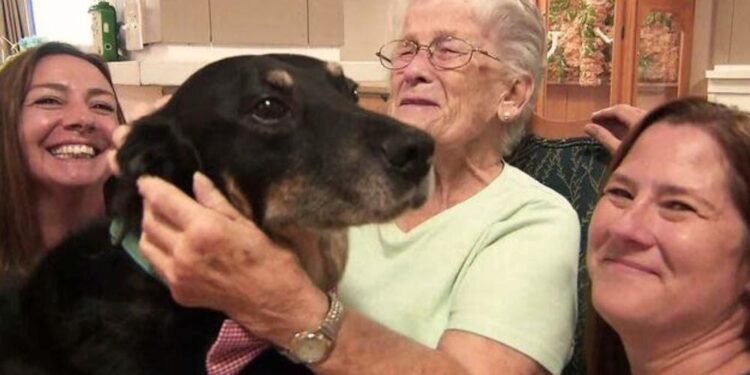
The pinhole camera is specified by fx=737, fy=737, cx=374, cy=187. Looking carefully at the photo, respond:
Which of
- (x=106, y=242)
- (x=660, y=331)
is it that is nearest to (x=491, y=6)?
(x=660, y=331)

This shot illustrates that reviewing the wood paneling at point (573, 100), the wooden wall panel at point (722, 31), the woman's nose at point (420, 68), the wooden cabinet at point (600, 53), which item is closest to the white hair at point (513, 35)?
the woman's nose at point (420, 68)

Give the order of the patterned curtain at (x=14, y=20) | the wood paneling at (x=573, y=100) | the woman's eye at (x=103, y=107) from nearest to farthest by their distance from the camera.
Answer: the woman's eye at (x=103, y=107), the wood paneling at (x=573, y=100), the patterned curtain at (x=14, y=20)

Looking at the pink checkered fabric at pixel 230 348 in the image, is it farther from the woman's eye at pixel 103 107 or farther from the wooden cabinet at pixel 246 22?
the wooden cabinet at pixel 246 22

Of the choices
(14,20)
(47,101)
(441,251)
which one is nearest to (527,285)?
(441,251)

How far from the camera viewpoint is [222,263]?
952 mm

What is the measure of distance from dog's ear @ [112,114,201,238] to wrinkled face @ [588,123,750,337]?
2.09ft

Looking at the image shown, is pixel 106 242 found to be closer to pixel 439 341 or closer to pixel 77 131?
pixel 439 341

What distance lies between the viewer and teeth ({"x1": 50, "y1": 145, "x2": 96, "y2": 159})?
178 centimetres

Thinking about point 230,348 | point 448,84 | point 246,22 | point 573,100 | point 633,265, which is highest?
point 246,22

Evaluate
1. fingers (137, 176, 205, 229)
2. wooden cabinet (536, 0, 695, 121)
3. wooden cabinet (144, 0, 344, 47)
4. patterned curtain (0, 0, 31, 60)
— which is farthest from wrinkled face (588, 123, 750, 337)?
patterned curtain (0, 0, 31, 60)

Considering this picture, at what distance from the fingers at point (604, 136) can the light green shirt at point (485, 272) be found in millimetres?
268

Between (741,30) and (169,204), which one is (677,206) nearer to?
(169,204)

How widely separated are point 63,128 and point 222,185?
2.85ft

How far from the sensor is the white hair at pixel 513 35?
1467mm
